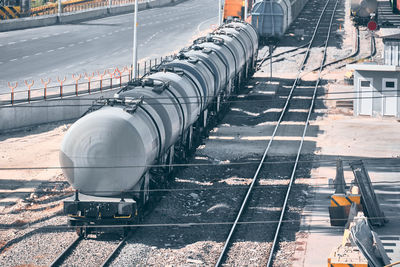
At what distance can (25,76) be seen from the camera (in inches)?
1989

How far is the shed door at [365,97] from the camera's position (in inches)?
1732

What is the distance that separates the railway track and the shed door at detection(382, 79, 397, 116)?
2385cm

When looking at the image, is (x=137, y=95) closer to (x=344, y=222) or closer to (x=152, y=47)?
(x=344, y=222)

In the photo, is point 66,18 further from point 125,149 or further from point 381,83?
point 125,149

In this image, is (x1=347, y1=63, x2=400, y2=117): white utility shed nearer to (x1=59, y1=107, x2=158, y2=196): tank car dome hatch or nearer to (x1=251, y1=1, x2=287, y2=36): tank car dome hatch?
(x1=251, y1=1, x2=287, y2=36): tank car dome hatch

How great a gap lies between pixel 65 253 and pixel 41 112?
21.2 m

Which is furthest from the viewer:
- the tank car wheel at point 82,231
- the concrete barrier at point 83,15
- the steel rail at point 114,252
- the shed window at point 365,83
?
the concrete barrier at point 83,15

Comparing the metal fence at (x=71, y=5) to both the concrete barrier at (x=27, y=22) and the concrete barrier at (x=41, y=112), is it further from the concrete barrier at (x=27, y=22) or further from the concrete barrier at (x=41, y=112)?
the concrete barrier at (x=41, y=112)

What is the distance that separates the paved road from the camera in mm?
53969

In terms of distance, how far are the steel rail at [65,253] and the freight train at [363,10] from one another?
5393 cm

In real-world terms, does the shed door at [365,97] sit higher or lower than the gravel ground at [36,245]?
higher

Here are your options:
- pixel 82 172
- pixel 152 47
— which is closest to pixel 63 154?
pixel 82 172

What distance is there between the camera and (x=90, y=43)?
6569 centimetres

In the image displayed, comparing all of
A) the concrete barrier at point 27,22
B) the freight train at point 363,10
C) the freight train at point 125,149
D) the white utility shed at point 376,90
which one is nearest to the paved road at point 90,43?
the concrete barrier at point 27,22
